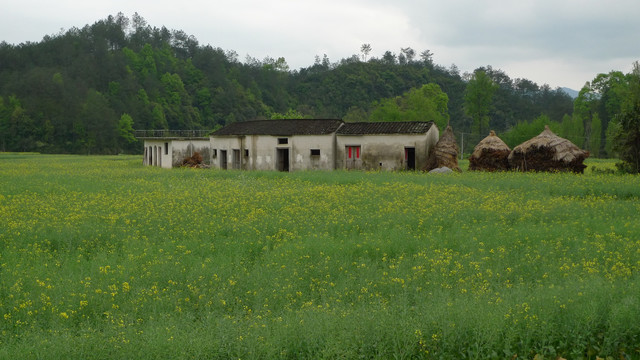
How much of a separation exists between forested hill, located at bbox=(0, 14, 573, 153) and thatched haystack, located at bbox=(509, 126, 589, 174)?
41993 millimetres

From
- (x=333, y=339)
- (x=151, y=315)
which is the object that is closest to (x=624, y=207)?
(x=333, y=339)

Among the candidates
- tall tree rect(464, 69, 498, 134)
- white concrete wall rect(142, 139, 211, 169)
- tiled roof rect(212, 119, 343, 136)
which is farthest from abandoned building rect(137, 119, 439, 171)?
tall tree rect(464, 69, 498, 134)

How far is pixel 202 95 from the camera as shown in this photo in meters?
101

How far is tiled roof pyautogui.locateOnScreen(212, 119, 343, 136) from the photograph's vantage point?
36344 mm

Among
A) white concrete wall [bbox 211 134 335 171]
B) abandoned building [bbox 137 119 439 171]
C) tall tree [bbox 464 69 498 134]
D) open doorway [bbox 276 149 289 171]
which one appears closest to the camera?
abandoned building [bbox 137 119 439 171]

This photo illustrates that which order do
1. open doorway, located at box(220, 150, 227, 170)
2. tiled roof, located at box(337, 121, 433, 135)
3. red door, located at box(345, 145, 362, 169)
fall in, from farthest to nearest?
open doorway, located at box(220, 150, 227, 170), red door, located at box(345, 145, 362, 169), tiled roof, located at box(337, 121, 433, 135)

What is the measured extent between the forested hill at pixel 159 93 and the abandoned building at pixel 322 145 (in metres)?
37.4

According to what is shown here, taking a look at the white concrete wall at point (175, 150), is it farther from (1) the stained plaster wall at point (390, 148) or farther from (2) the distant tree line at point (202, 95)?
(2) the distant tree line at point (202, 95)

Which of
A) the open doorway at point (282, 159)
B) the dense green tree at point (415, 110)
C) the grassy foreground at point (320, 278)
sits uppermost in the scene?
the dense green tree at point (415, 110)

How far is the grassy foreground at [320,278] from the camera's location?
19.8ft

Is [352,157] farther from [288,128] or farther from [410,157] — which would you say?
[288,128]

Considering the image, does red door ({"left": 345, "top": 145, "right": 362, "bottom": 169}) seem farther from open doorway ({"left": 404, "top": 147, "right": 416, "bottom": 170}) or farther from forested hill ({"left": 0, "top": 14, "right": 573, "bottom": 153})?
forested hill ({"left": 0, "top": 14, "right": 573, "bottom": 153})

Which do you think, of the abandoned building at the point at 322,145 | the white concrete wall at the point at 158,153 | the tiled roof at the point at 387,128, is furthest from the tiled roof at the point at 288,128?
the white concrete wall at the point at 158,153

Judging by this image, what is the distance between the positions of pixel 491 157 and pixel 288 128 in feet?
47.1
